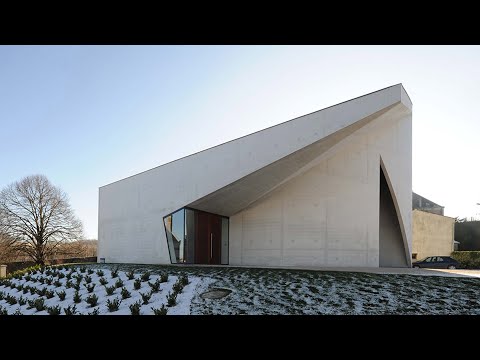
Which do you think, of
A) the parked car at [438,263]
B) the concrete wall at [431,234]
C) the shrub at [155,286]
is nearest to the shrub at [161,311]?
the shrub at [155,286]

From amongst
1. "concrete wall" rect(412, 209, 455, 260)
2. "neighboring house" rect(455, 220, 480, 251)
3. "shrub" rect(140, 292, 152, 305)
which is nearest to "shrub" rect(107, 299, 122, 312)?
"shrub" rect(140, 292, 152, 305)

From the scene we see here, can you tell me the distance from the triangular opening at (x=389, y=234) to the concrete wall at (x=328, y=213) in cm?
180

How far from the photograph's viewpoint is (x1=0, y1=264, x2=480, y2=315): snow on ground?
6488mm

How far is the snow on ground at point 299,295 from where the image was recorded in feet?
21.3

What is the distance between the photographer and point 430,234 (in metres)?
24.0

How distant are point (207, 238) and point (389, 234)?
871 cm

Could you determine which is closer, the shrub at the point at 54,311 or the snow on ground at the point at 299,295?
the snow on ground at the point at 299,295

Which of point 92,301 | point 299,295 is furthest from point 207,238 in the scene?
point 299,295

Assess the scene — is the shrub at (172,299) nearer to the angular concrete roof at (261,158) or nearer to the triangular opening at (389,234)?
the angular concrete roof at (261,158)
